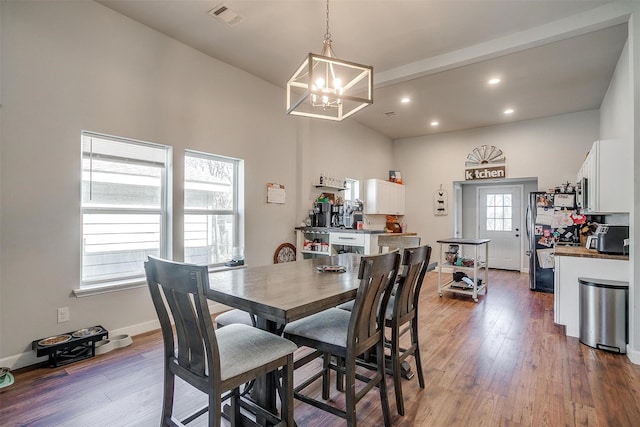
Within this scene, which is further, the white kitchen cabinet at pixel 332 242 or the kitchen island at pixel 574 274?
the white kitchen cabinet at pixel 332 242

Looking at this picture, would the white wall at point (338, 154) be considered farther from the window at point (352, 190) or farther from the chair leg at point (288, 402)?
the chair leg at point (288, 402)

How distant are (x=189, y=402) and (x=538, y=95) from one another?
6007 millimetres

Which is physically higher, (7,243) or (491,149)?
(491,149)

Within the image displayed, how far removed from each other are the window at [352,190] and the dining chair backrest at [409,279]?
A: 4122mm

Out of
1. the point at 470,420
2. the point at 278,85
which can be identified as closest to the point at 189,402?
the point at 470,420

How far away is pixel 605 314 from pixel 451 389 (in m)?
1.85

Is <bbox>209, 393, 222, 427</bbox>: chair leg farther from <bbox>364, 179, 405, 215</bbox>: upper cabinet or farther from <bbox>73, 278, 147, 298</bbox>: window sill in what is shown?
<bbox>364, 179, 405, 215</bbox>: upper cabinet

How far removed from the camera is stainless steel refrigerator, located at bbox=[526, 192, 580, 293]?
5004 mm

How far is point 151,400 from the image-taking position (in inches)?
81.6

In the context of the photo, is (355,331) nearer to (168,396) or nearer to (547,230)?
(168,396)

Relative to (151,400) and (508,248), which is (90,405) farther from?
(508,248)

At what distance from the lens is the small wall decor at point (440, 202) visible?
714 cm

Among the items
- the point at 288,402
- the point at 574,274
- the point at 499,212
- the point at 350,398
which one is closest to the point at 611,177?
the point at 574,274

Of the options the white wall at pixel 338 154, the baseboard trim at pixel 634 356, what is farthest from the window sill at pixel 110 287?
the baseboard trim at pixel 634 356
